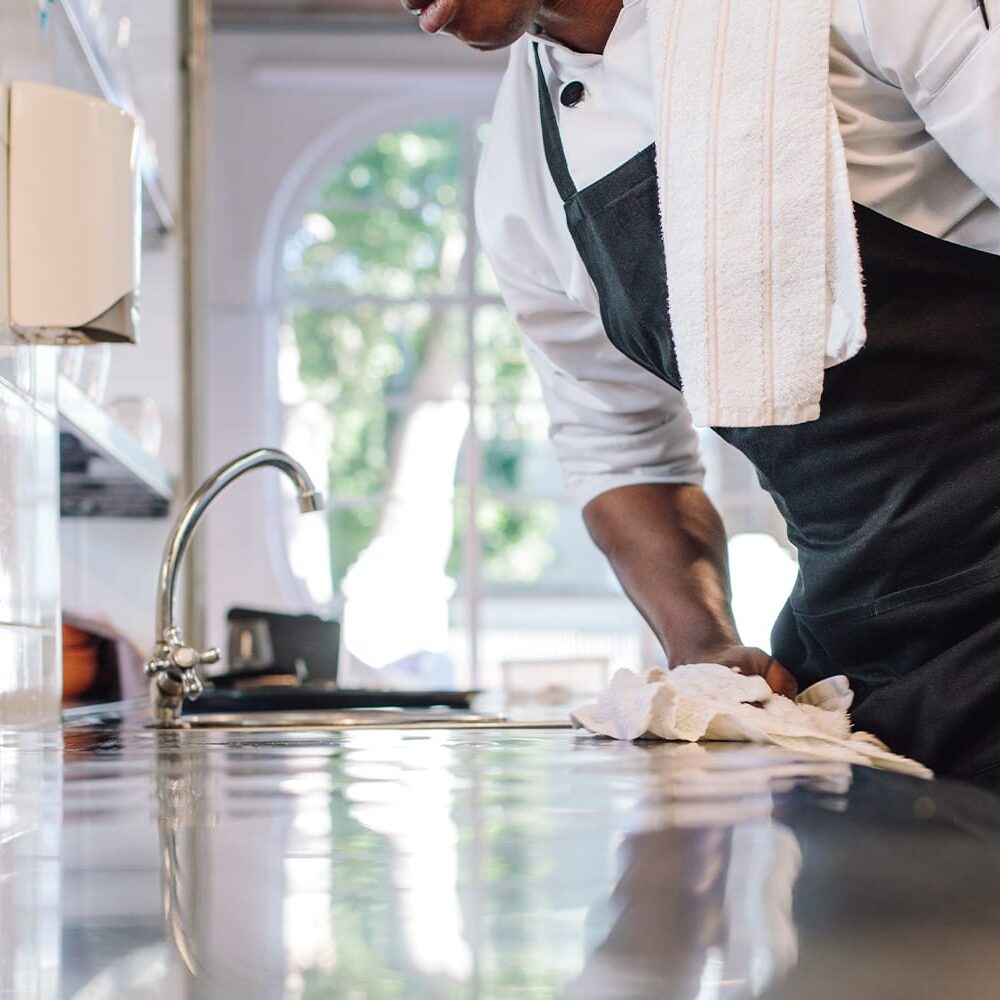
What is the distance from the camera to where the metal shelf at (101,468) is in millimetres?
1458

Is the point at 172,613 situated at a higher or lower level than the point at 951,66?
lower

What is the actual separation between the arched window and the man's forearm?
4030mm

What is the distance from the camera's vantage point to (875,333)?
32.0 inches

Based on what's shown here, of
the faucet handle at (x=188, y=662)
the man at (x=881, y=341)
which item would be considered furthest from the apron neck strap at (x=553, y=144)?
the faucet handle at (x=188, y=662)

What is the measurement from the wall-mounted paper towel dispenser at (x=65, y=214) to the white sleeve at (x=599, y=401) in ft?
1.17

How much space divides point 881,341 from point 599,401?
41cm

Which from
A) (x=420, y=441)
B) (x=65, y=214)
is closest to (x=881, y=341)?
(x=65, y=214)

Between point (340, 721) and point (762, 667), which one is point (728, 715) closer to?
point (762, 667)

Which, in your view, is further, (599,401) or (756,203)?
(599,401)

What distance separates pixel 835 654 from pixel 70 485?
149cm

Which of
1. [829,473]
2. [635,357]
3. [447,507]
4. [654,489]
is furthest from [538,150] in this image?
[447,507]

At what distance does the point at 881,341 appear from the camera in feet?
2.66

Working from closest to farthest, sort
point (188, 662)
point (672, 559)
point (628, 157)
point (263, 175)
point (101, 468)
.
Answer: point (628, 157) → point (672, 559) → point (188, 662) → point (101, 468) → point (263, 175)

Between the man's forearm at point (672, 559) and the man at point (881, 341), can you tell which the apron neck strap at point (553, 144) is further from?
the man's forearm at point (672, 559)
